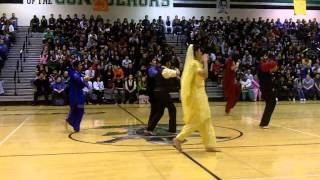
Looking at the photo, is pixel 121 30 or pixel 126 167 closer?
pixel 126 167

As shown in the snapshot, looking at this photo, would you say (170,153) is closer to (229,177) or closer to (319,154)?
(229,177)

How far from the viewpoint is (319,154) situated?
7.28 meters

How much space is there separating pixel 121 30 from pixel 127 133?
14628 millimetres

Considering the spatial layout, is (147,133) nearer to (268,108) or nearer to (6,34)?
(268,108)

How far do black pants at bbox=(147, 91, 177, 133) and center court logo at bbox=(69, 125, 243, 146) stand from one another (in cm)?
22

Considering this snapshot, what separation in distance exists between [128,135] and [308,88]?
1360cm

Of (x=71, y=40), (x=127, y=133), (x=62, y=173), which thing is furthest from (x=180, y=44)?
(x=62, y=173)

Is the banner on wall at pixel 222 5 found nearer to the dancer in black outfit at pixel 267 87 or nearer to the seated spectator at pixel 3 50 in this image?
the seated spectator at pixel 3 50

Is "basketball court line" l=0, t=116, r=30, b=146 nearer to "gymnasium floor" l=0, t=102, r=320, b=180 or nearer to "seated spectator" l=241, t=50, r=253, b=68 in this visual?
"gymnasium floor" l=0, t=102, r=320, b=180

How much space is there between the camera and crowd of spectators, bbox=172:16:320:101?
20.8 m

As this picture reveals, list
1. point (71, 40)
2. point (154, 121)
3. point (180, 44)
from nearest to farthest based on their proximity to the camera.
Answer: point (154, 121)
point (71, 40)
point (180, 44)

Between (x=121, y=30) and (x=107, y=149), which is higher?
(x=121, y=30)

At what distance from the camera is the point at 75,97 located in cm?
1001

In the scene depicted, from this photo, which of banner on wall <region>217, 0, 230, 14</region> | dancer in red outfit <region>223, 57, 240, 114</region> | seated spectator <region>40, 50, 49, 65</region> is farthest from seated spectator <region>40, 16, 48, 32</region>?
dancer in red outfit <region>223, 57, 240, 114</region>
